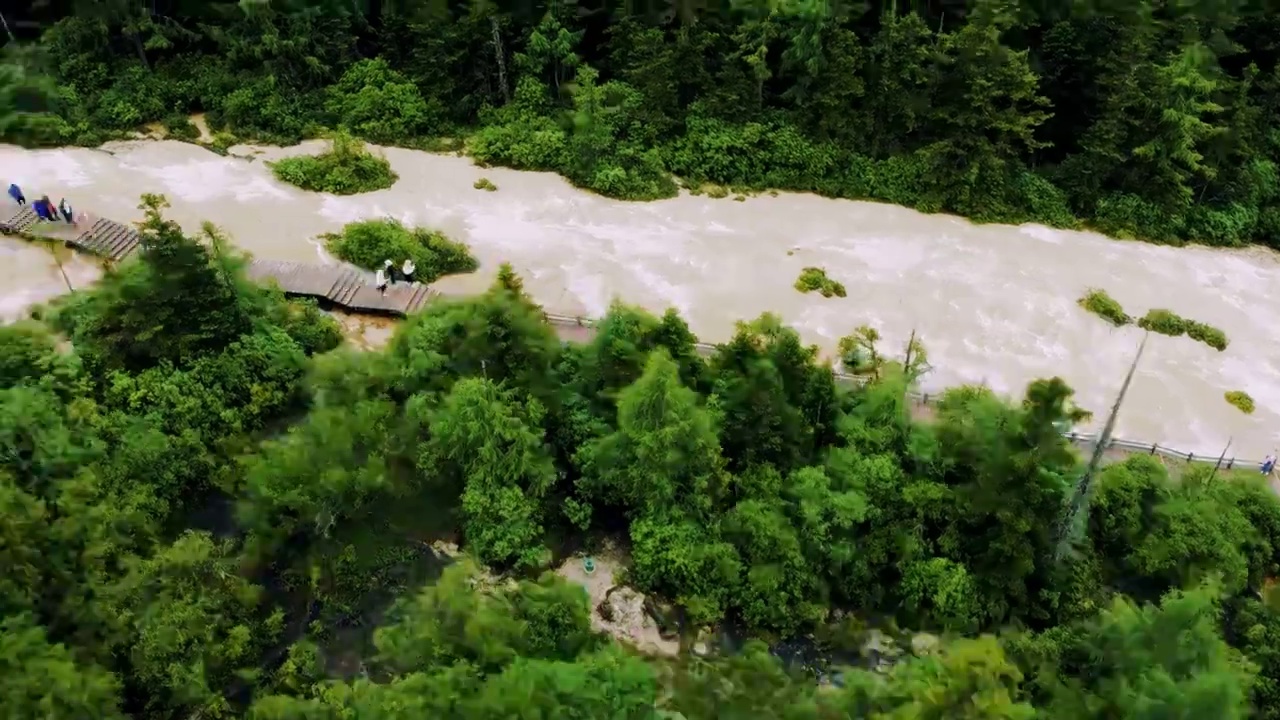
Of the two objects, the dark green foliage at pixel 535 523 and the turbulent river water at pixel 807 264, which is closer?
the dark green foliage at pixel 535 523

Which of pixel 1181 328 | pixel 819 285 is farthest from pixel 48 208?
pixel 1181 328

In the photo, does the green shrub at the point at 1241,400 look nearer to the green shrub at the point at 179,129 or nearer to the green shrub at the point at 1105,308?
the green shrub at the point at 1105,308

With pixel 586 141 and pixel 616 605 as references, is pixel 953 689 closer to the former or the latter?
pixel 616 605

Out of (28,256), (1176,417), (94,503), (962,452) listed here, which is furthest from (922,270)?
(28,256)

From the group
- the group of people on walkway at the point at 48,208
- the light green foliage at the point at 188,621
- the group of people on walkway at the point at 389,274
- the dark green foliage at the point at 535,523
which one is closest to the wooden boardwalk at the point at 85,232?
the group of people on walkway at the point at 48,208

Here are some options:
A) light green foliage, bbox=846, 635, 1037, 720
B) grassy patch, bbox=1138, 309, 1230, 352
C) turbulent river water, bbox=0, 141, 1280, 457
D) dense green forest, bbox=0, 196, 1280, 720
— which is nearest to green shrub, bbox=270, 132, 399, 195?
turbulent river water, bbox=0, 141, 1280, 457

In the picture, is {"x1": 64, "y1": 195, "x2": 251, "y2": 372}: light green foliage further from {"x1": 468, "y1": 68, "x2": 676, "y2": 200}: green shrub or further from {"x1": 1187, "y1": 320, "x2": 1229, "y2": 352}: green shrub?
{"x1": 1187, "y1": 320, "x2": 1229, "y2": 352}: green shrub
